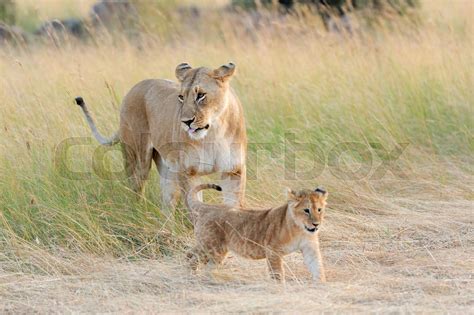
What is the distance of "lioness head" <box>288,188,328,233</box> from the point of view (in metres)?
5.00

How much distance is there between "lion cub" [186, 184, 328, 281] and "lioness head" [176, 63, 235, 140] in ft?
1.40

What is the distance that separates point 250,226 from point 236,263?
42cm

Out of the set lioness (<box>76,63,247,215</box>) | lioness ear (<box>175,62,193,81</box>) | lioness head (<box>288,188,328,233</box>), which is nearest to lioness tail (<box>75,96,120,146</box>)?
lioness (<box>76,63,247,215</box>)

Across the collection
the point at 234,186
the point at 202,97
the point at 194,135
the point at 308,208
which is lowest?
the point at 234,186

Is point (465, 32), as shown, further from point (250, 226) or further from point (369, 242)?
point (250, 226)

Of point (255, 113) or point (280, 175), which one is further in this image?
point (255, 113)

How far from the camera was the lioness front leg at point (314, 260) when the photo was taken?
16.8ft

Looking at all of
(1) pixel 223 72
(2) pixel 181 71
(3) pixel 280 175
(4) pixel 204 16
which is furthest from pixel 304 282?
(4) pixel 204 16

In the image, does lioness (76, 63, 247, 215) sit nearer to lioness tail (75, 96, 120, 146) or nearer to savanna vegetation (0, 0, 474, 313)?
lioness tail (75, 96, 120, 146)

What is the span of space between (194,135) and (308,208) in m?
1.12

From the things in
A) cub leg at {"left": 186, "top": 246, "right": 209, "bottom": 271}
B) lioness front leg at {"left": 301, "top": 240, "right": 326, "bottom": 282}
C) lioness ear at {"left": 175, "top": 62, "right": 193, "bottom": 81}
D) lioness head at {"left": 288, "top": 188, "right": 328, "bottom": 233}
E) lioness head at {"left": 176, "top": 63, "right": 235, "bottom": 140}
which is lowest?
lioness front leg at {"left": 301, "top": 240, "right": 326, "bottom": 282}

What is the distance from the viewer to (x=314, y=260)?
5.12 metres

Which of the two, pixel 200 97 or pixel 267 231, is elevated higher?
pixel 200 97

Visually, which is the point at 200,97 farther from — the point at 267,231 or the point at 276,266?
the point at 276,266
